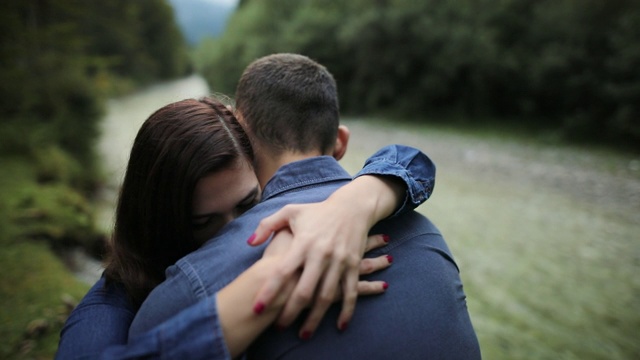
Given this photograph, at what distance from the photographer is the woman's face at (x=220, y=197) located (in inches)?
57.6

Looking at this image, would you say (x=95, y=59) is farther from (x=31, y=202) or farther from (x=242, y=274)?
(x=242, y=274)

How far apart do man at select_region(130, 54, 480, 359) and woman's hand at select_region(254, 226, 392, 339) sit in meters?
0.02

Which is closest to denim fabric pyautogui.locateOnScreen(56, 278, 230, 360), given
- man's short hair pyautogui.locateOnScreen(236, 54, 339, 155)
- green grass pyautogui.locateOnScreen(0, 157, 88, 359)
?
man's short hair pyautogui.locateOnScreen(236, 54, 339, 155)

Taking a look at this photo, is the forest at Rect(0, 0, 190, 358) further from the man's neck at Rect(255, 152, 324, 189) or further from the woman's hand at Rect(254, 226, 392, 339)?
the woman's hand at Rect(254, 226, 392, 339)

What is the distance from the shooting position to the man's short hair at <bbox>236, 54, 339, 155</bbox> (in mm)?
1723

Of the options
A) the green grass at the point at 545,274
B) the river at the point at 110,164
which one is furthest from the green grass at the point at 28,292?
the green grass at the point at 545,274

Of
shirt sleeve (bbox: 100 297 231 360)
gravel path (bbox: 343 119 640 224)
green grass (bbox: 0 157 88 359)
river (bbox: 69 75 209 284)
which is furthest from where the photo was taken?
gravel path (bbox: 343 119 640 224)

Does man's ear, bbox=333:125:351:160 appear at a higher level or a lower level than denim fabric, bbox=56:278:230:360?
higher

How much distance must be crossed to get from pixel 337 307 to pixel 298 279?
15 cm

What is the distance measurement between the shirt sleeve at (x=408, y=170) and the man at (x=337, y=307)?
0.07m

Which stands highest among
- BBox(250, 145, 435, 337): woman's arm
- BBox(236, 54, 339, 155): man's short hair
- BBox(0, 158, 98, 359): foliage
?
BBox(236, 54, 339, 155): man's short hair

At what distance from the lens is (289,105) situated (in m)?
1.79

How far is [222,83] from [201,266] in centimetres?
3546

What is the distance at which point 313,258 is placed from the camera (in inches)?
40.1
